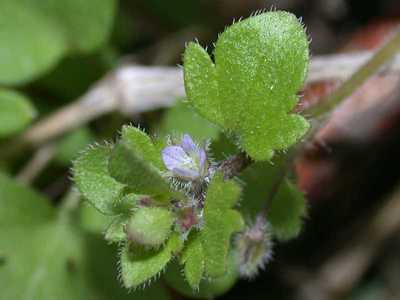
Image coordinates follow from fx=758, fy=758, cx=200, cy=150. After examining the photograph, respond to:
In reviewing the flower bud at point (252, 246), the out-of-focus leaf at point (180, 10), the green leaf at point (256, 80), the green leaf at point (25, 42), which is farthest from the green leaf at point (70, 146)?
the green leaf at point (256, 80)

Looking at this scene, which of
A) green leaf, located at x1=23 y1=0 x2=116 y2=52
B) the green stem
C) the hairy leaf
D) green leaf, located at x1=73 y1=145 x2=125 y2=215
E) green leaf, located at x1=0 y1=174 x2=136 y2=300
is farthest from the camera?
green leaf, located at x1=23 y1=0 x2=116 y2=52

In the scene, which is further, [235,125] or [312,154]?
[312,154]

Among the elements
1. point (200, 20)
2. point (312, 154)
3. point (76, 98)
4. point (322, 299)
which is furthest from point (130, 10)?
point (322, 299)

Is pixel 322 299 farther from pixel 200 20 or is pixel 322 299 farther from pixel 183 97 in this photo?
pixel 200 20

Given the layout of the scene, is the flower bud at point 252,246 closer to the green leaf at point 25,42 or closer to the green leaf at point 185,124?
the green leaf at point 185,124

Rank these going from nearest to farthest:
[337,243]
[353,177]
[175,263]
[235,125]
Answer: [235,125]
[175,263]
[353,177]
[337,243]

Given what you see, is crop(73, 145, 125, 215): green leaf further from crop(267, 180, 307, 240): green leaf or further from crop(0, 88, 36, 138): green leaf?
crop(0, 88, 36, 138): green leaf

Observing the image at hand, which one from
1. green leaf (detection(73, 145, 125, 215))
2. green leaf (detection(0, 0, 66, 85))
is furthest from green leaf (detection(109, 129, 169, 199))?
green leaf (detection(0, 0, 66, 85))
